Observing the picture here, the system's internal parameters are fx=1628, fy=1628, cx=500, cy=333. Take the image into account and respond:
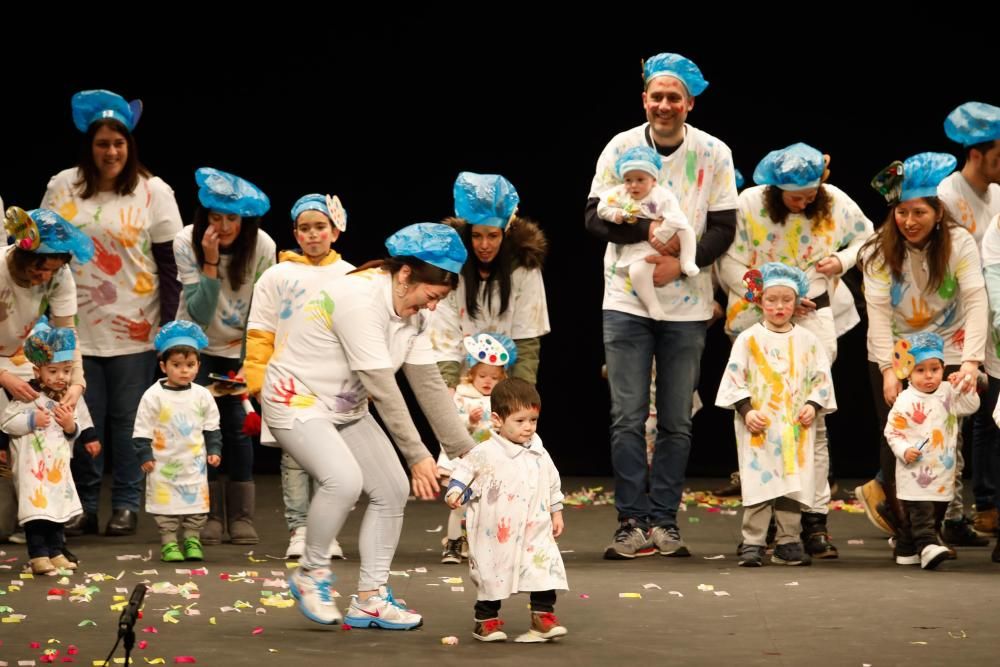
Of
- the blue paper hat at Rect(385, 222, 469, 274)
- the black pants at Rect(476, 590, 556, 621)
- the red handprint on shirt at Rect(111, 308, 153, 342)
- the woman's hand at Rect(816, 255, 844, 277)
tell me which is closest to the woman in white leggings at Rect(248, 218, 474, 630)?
the blue paper hat at Rect(385, 222, 469, 274)

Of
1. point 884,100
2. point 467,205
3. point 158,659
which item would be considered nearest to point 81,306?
point 467,205

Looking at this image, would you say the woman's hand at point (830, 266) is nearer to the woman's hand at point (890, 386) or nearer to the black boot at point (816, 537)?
the woman's hand at point (890, 386)

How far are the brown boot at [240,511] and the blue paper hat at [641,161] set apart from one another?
1.98 m

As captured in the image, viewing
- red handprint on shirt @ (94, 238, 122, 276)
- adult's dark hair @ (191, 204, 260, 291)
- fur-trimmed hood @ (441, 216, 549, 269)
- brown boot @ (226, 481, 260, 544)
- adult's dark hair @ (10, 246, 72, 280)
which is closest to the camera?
adult's dark hair @ (10, 246, 72, 280)

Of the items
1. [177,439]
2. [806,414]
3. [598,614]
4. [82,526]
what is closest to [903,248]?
[806,414]

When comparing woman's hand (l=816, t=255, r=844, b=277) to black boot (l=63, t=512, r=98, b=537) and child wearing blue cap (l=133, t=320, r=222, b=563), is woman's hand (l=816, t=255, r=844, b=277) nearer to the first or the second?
child wearing blue cap (l=133, t=320, r=222, b=563)

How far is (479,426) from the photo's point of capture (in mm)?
5980

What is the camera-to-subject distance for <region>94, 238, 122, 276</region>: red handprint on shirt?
6582 mm

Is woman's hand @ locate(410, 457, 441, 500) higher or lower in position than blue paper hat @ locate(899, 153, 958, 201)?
lower

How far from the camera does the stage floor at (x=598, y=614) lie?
4254 millimetres

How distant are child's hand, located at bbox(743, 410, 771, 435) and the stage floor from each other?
1.60ft

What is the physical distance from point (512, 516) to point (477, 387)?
1514 millimetres

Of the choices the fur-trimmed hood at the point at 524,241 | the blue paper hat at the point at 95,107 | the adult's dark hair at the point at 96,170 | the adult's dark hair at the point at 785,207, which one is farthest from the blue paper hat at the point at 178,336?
the adult's dark hair at the point at 785,207

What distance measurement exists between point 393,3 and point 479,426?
10.8 feet
